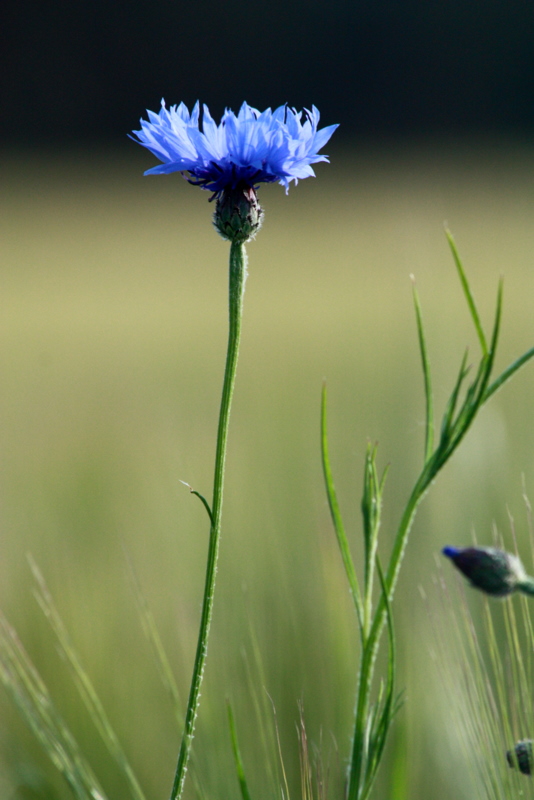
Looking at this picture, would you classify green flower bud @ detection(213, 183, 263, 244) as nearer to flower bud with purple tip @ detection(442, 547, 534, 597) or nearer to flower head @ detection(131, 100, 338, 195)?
flower head @ detection(131, 100, 338, 195)

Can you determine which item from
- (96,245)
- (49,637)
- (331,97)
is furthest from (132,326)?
(331,97)

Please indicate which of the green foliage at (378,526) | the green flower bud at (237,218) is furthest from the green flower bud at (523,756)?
the green flower bud at (237,218)

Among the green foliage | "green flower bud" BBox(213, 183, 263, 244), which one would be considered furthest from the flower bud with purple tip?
"green flower bud" BBox(213, 183, 263, 244)

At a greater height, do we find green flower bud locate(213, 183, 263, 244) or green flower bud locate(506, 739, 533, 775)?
green flower bud locate(213, 183, 263, 244)

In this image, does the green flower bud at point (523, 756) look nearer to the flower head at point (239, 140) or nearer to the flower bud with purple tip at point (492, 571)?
the flower bud with purple tip at point (492, 571)

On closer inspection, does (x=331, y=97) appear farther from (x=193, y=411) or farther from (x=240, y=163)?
(x=240, y=163)

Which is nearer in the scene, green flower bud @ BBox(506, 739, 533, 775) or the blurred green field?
green flower bud @ BBox(506, 739, 533, 775)
